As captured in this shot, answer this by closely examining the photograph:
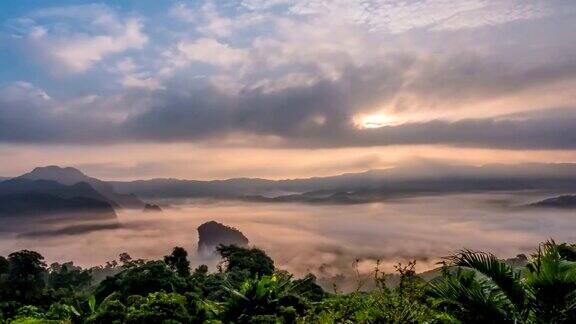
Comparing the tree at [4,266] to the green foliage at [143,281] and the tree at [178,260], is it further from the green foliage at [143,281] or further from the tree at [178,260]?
the green foliage at [143,281]

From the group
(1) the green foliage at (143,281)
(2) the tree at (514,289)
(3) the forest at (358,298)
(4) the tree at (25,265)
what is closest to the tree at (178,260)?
(3) the forest at (358,298)

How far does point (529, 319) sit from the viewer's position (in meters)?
7.33

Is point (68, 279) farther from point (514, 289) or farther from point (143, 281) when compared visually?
point (514, 289)

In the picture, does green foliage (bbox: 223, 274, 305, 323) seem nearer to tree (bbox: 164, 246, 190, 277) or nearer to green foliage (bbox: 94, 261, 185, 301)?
green foliage (bbox: 94, 261, 185, 301)

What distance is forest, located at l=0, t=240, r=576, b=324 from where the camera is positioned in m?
7.28

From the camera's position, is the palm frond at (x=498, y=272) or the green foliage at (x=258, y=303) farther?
the green foliage at (x=258, y=303)

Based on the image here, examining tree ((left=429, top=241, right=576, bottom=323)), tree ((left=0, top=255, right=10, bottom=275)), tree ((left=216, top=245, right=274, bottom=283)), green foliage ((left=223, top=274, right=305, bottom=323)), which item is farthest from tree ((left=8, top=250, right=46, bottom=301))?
tree ((left=429, top=241, right=576, bottom=323))

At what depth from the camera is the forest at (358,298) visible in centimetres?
728

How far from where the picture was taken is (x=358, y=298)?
37.4 feet

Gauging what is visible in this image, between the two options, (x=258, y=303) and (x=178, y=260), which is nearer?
(x=258, y=303)

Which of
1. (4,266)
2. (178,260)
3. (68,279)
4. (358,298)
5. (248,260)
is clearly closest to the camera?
(358,298)

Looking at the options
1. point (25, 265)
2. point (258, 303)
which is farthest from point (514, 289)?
point (25, 265)

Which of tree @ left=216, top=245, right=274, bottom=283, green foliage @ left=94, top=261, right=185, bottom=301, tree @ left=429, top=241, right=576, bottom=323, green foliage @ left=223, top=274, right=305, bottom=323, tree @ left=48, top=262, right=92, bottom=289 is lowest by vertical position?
tree @ left=48, top=262, right=92, bottom=289

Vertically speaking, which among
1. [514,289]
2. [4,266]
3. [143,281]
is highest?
[514,289]
